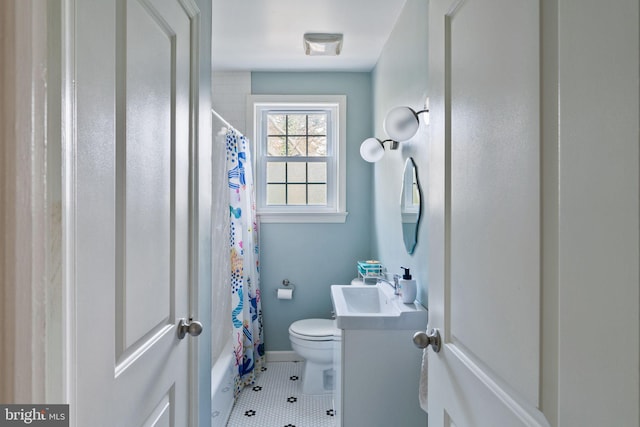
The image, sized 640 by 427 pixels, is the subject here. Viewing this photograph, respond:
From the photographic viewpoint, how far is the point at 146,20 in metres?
0.85

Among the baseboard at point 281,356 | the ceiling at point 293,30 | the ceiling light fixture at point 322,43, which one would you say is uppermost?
the ceiling at point 293,30

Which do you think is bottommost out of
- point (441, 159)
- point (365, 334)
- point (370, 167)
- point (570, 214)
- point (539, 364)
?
point (365, 334)

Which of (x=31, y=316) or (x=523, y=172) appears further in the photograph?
(x=523, y=172)

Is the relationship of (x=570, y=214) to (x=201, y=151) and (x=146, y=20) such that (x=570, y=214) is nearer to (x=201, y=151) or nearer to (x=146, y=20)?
(x=146, y=20)

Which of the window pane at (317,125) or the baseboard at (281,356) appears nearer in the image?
the baseboard at (281,356)

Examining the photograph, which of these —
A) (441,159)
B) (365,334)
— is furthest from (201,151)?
(365,334)

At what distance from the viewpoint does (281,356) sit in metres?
3.22

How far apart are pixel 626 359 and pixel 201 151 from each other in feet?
3.93

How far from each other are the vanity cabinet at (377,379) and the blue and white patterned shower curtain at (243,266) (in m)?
1.11

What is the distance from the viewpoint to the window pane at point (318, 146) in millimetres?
3350

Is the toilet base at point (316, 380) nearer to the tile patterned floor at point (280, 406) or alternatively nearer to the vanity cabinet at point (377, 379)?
the tile patterned floor at point (280, 406)

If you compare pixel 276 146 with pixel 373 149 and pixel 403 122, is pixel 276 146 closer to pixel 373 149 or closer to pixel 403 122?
pixel 373 149

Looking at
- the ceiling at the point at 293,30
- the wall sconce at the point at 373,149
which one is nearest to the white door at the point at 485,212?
the ceiling at the point at 293,30

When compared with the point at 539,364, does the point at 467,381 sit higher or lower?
lower
